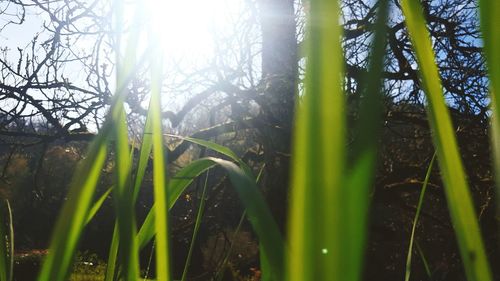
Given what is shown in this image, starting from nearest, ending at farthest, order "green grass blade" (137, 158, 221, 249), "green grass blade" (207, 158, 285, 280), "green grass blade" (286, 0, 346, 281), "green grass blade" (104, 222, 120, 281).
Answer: "green grass blade" (286, 0, 346, 281)
"green grass blade" (207, 158, 285, 280)
"green grass blade" (137, 158, 221, 249)
"green grass blade" (104, 222, 120, 281)

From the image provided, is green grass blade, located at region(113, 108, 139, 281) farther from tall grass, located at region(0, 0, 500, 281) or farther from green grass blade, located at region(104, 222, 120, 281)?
green grass blade, located at region(104, 222, 120, 281)

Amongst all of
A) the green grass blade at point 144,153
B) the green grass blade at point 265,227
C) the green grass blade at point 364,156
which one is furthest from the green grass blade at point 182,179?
the green grass blade at point 364,156

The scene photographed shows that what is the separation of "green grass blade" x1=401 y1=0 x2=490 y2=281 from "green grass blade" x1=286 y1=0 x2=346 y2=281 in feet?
0.25

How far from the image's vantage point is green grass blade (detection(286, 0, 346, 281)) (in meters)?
0.14

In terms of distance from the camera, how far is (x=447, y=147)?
225mm

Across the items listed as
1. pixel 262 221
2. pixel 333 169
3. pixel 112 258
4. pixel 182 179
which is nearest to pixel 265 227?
pixel 262 221

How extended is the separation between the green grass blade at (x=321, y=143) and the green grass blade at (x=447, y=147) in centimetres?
8

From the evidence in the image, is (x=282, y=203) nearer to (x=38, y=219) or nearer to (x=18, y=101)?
(x=18, y=101)

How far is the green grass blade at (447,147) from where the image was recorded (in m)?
0.21

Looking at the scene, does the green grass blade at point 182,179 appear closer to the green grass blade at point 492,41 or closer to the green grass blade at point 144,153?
the green grass blade at point 144,153

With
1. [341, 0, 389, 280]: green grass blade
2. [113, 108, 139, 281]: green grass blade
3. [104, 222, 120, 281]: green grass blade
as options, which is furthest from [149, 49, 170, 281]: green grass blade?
[104, 222, 120, 281]: green grass blade

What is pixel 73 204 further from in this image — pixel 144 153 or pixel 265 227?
pixel 144 153

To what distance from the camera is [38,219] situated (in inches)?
507

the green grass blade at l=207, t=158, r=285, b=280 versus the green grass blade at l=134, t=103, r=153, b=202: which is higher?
the green grass blade at l=134, t=103, r=153, b=202
